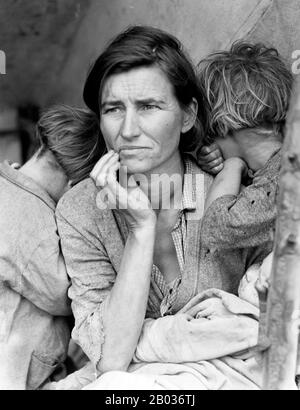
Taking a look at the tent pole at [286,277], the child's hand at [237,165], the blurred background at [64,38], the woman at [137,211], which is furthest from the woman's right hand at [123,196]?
the blurred background at [64,38]

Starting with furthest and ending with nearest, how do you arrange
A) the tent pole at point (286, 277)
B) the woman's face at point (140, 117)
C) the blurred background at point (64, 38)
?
the blurred background at point (64, 38)
the woman's face at point (140, 117)
the tent pole at point (286, 277)

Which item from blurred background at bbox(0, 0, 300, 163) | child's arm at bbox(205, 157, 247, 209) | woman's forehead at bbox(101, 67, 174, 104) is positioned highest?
blurred background at bbox(0, 0, 300, 163)

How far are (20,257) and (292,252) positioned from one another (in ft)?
3.21

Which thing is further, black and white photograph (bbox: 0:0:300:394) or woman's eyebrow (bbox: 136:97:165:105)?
woman's eyebrow (bbox: 136:97:165:105)

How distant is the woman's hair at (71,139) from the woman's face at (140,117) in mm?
183

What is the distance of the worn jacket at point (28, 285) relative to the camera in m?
Result: 2.50

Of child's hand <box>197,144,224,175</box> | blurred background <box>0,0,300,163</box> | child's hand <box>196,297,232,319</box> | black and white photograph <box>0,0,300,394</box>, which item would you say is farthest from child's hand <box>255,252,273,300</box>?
blurred background <box>0,0,300,163</box>

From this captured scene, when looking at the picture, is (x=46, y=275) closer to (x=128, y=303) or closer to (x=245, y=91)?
(x=128, y=303)

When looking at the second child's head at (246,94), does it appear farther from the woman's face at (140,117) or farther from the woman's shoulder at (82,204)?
the woman's shoulder at (82,204)

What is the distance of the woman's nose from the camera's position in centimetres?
240

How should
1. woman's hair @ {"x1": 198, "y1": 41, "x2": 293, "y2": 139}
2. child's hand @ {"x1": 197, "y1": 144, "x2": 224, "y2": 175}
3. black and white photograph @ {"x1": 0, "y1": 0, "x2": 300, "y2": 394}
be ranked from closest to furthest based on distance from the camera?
black and white photograph @ {"x1": 0, "y1": 0, "x2": 300, "y2": 394}
woman's hair @ {"x1": 198, "y1": 41, "x2": 293, "y2": 139}
child's hand @ {"x1": 197, "y1": 144, "x2": 224, "y2": 175}

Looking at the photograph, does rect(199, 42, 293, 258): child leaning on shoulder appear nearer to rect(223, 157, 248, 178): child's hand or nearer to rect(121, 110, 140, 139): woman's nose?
rect(223, 157, 248, 178): child's hand

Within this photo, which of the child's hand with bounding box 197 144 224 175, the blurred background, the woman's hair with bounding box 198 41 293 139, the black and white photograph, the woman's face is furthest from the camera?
the blurred background

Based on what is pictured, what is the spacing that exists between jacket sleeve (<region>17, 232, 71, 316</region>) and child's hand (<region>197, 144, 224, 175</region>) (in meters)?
0.49
